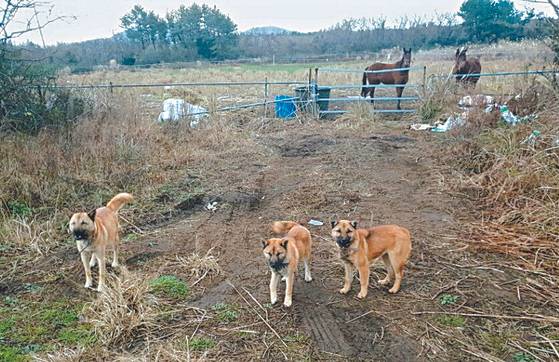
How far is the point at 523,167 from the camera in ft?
20.7

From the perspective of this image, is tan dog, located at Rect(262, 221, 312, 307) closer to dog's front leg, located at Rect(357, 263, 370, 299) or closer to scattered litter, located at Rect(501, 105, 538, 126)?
dog's front leg, located at Rect(357, 263, 370, 299)

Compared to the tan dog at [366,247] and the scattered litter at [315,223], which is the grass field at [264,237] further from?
the tan dog at [366,247]

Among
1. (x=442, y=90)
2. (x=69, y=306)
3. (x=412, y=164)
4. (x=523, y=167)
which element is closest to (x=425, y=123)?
(x=442, y=90)

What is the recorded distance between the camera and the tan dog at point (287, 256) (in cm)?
393

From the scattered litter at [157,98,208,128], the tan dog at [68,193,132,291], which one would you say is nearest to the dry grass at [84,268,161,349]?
the tan dog at [68,193,132,291]

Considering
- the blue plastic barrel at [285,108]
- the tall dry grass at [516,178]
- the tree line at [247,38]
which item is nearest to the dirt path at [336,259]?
the tall dry grass at [516,178]

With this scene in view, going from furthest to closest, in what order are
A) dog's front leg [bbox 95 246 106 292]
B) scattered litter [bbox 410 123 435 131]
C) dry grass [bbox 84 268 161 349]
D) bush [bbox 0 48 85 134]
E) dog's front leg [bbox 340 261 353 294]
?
scattered litter [bbox 410 123 435 131] < bush [bbox 0 48 85 134] < dog's front leg [bbox 95 246 106 292] < dog's front leg [bbox 340 261 353 294] < dry grass [bbox 84 268 161 349]

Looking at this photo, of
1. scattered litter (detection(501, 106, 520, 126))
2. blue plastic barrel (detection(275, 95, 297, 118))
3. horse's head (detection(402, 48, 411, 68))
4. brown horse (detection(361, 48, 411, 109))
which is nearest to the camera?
scattered litter (detection(501, 106, 520, 126))

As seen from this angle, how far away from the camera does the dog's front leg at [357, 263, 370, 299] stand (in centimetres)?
416

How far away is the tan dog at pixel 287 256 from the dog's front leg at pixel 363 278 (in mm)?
624

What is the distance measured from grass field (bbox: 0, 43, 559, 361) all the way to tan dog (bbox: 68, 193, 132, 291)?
0.59 feet

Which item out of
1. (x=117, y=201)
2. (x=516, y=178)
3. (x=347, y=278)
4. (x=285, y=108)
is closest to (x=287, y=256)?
(x=347, y=278)

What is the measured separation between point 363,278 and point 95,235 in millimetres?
2828

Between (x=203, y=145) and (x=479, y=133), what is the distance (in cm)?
603
